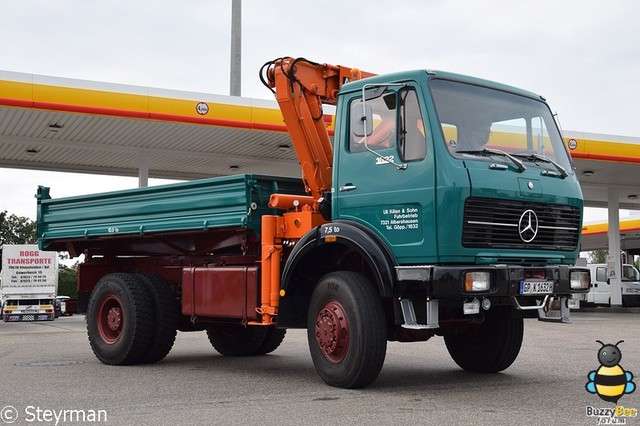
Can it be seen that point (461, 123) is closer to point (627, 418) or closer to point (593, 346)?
point (627, 418)

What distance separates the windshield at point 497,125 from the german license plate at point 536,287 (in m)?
1.10

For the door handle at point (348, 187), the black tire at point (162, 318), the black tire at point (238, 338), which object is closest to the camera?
the door handle at point (348, 187)

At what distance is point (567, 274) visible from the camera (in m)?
8.30

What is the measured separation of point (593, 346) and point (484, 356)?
4.70 m

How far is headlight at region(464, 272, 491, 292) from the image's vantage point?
24.7 ft

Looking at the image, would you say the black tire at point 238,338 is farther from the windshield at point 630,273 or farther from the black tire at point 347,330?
the windshield at point 630,273

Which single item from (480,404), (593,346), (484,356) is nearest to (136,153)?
(593,346)

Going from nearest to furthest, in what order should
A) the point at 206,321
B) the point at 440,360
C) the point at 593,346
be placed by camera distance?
the point at 206,321 < the point at 440,360 < the point at 593,346

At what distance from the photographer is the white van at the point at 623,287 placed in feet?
107

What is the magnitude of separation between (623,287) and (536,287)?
87.0ft

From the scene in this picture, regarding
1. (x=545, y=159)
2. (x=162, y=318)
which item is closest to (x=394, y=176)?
(x=545, y=159)

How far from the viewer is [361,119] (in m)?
8.23
